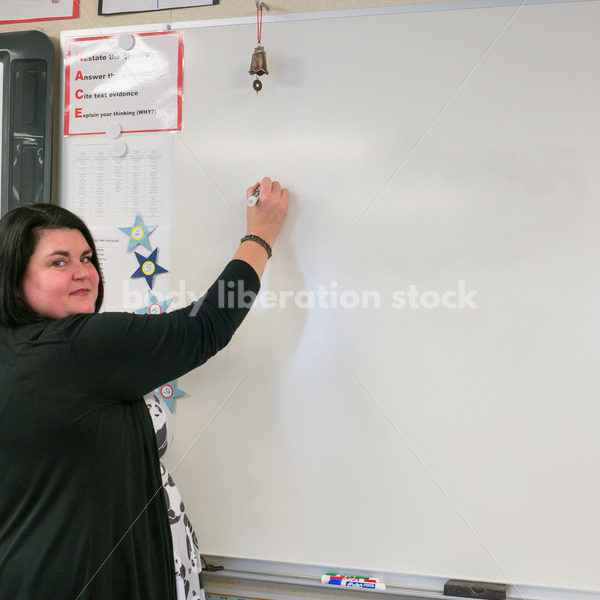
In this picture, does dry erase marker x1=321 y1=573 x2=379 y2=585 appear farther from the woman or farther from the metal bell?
the metal bell

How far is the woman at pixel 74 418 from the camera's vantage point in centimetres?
97

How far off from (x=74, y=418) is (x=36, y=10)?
3.44 feet

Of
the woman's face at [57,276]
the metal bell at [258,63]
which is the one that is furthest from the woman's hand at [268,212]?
the woman's face at [57,276]

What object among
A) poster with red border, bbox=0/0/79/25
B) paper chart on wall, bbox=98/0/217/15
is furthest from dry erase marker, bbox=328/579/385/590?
poster with red border, bbox=0/0/79/25

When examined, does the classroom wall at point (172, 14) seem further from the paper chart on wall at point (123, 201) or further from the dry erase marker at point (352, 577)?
the dry erase marker at point (352, 577)

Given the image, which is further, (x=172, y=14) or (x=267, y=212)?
(x=172, y=14)

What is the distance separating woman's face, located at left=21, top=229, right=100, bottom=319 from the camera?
103 cm

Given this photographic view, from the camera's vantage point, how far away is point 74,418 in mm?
972

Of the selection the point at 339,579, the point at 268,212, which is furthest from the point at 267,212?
the point at 339,579

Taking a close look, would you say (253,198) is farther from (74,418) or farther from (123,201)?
(74,418)

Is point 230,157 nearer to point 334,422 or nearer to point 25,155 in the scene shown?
point 25,155

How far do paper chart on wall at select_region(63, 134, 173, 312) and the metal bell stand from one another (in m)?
0.25

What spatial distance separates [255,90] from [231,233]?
30 centimetres

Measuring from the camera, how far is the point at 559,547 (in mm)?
1201
